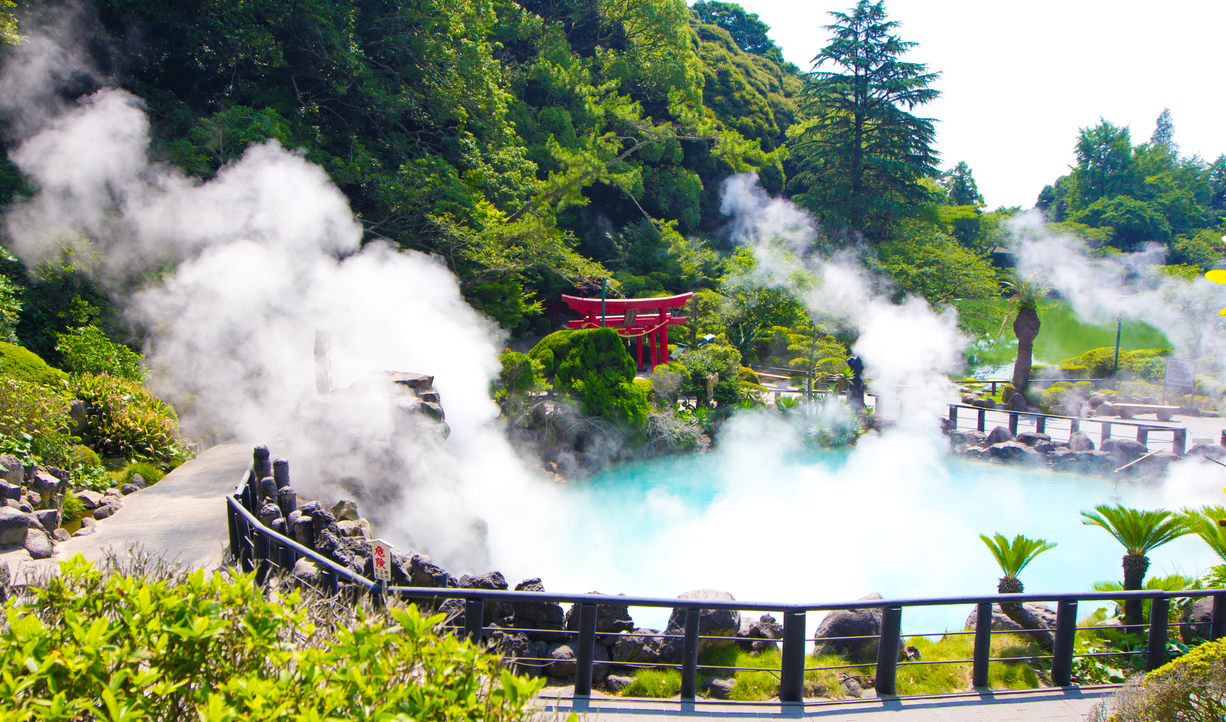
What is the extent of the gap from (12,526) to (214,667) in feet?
17.5

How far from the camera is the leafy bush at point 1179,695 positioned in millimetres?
3402

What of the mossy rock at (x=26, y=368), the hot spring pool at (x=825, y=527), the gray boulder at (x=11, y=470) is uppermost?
the mossy rock at (x=26, y=368)

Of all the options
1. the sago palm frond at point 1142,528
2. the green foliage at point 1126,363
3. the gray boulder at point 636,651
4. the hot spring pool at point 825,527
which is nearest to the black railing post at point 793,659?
the gray boulder at point 636,651

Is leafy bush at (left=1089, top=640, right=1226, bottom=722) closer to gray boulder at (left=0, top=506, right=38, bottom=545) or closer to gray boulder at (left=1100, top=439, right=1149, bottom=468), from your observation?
gray boulder at (left=0, top=506, right=38, bottom=545)

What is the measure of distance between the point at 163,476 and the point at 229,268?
15.0 ft

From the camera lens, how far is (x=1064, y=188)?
52.2 meters

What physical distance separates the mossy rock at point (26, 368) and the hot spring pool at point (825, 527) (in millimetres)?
6440

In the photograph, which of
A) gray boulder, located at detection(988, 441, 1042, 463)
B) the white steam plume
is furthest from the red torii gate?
gray boulder, located at detection(988, 441, 1042, 463)

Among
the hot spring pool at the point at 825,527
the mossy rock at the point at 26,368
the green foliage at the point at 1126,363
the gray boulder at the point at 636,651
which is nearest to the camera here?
the gray boulder at the point at 636,651

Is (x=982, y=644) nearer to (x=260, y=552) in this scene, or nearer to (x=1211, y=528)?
(x=1211, y=528)

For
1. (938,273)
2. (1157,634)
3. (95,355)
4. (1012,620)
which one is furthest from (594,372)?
(938,273)

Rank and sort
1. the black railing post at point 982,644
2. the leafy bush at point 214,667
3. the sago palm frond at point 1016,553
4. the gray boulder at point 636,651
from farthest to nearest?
1. the sago palm frond at point 1016,553
2. the gray boulder at point 636,651
3. the black railing post at point 982,644
4. the leafy bush at point 214,667

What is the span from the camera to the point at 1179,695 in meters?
3.44

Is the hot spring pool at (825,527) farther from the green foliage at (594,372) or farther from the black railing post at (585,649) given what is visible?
the black railing post at (585,649)
